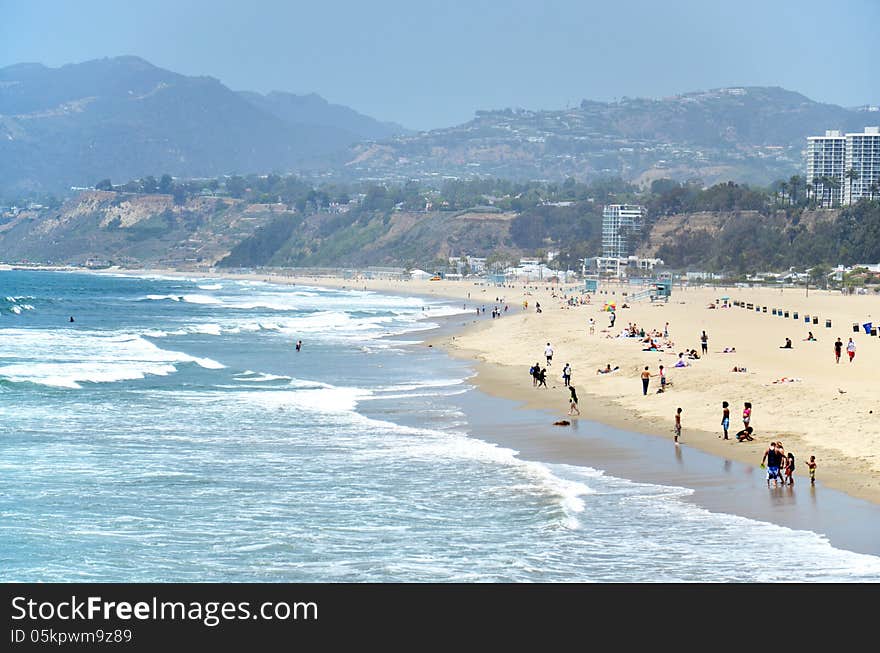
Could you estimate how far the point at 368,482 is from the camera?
1992 centimetres

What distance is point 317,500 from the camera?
18.5 meters

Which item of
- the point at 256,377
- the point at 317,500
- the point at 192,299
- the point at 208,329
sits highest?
the point at 317,500

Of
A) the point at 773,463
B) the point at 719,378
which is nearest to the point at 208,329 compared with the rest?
A: the point at 719,378

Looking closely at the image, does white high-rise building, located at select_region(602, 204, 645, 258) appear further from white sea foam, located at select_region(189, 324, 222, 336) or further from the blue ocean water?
the blue ocean water

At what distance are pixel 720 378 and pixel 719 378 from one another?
0.03m

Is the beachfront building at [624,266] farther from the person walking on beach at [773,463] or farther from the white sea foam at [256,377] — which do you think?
the person walking on beach at [773,463]

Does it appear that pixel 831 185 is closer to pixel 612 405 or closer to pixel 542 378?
pixel 542 378

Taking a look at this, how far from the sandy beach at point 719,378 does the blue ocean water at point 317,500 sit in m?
2.97

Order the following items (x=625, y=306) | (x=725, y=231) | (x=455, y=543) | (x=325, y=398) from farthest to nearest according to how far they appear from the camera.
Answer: (x=725, y=231)
(x=625, y=306)
(x=325, y=398)
(x=455, y=543)

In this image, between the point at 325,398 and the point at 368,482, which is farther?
the point at 325,398

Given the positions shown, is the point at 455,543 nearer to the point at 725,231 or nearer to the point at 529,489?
the point at 529,489

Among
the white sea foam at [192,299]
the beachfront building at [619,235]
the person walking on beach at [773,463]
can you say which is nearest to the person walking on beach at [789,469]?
the person walking on beach at [773,463]
